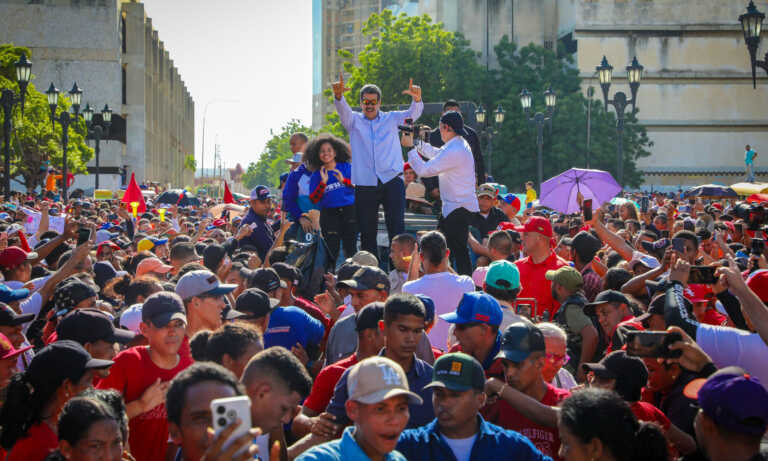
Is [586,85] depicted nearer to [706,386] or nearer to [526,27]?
[526,27]

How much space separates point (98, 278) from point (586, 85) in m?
59.8

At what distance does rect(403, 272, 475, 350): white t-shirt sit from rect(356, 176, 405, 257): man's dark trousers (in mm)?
3027

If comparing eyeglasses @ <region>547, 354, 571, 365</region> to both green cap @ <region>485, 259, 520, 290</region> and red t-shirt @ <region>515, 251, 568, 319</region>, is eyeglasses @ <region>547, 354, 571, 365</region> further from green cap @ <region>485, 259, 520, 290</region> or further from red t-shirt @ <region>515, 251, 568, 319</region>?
red t-shirt @ <region>515, 251, 568, 319</region>

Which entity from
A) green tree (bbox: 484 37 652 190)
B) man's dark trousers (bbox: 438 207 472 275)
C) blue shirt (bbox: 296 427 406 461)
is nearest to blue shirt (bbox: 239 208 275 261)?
man's dark trousers (bbox: 438 207 472 275)

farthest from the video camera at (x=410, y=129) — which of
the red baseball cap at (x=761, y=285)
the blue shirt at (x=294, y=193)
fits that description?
the red baseball cap at (x=761, y=285)

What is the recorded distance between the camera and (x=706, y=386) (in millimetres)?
3869

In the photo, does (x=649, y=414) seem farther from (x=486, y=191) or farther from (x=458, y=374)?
(x=486, y=191)

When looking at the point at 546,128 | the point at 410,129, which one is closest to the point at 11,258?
the point at 410,129

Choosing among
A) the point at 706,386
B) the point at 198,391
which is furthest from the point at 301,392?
the point at 706,386

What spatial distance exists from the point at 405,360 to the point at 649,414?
4.65ft

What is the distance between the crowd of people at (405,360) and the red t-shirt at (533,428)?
0.5 inches

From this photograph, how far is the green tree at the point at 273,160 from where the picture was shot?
128375 millimetres

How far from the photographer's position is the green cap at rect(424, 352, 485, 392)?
428cm

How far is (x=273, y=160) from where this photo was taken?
141000mm
